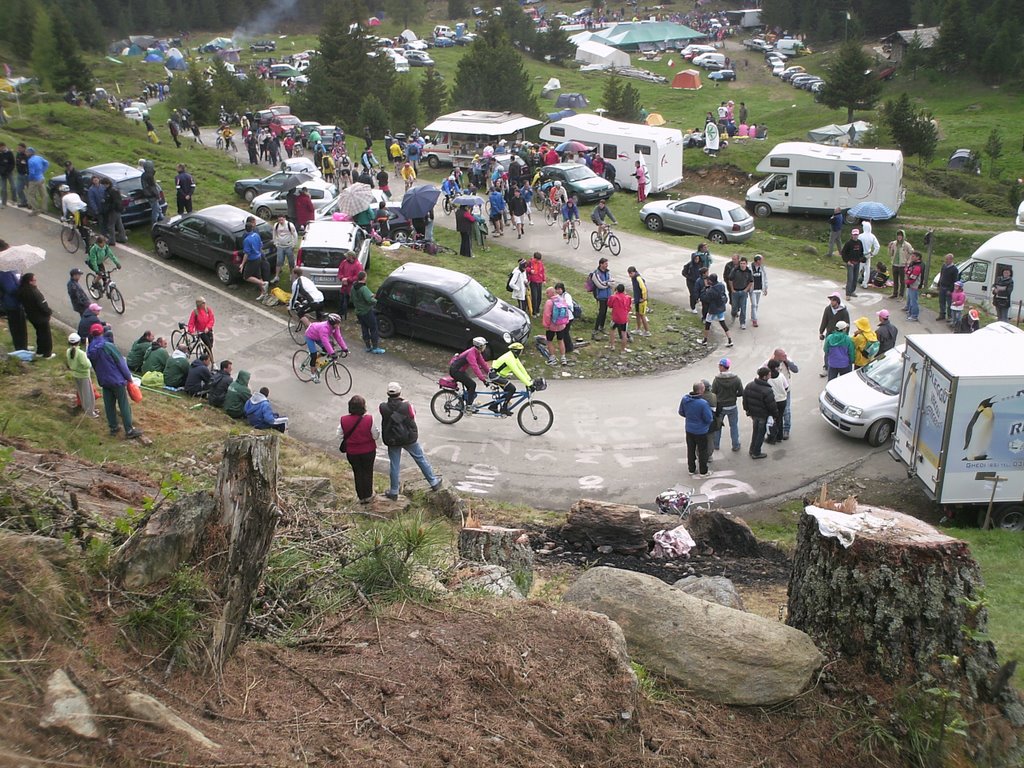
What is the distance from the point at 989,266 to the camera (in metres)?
23.4

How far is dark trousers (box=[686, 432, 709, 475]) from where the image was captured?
15.1 meters

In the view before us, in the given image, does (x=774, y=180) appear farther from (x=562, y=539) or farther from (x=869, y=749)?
(x=869, y=749)

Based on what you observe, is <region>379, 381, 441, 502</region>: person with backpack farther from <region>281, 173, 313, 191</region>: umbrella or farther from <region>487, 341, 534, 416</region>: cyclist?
<region>281, 173, 313, 191</region>: umbrella

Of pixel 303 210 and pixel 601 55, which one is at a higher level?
pixel 303 210

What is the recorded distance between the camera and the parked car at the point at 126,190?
23844 mm

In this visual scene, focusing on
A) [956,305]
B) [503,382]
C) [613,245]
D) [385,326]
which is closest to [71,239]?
[385,326]

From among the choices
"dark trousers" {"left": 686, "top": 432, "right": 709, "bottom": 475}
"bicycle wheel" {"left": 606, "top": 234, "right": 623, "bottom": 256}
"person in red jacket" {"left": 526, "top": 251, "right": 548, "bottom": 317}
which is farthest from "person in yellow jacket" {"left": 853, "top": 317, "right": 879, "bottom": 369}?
"bicycle wheel" {"left": 606, "top": 234, "right": 623, "bottom": 256}

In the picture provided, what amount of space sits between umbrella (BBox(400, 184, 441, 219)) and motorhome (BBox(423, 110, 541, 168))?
11668 millimetres

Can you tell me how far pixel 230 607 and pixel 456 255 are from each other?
2010 centimetres

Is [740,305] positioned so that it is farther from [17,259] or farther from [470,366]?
[17,259]

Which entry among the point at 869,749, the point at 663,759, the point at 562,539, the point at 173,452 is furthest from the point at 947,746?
the point at 173,452

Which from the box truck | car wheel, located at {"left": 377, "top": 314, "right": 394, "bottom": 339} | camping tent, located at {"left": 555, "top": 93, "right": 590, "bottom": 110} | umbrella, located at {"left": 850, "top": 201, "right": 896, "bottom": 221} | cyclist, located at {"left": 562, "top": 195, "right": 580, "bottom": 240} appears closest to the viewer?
the box truck

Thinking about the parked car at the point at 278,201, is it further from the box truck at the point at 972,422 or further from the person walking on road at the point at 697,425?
the box truck at the point at 972,422

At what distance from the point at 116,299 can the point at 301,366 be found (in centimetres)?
519
